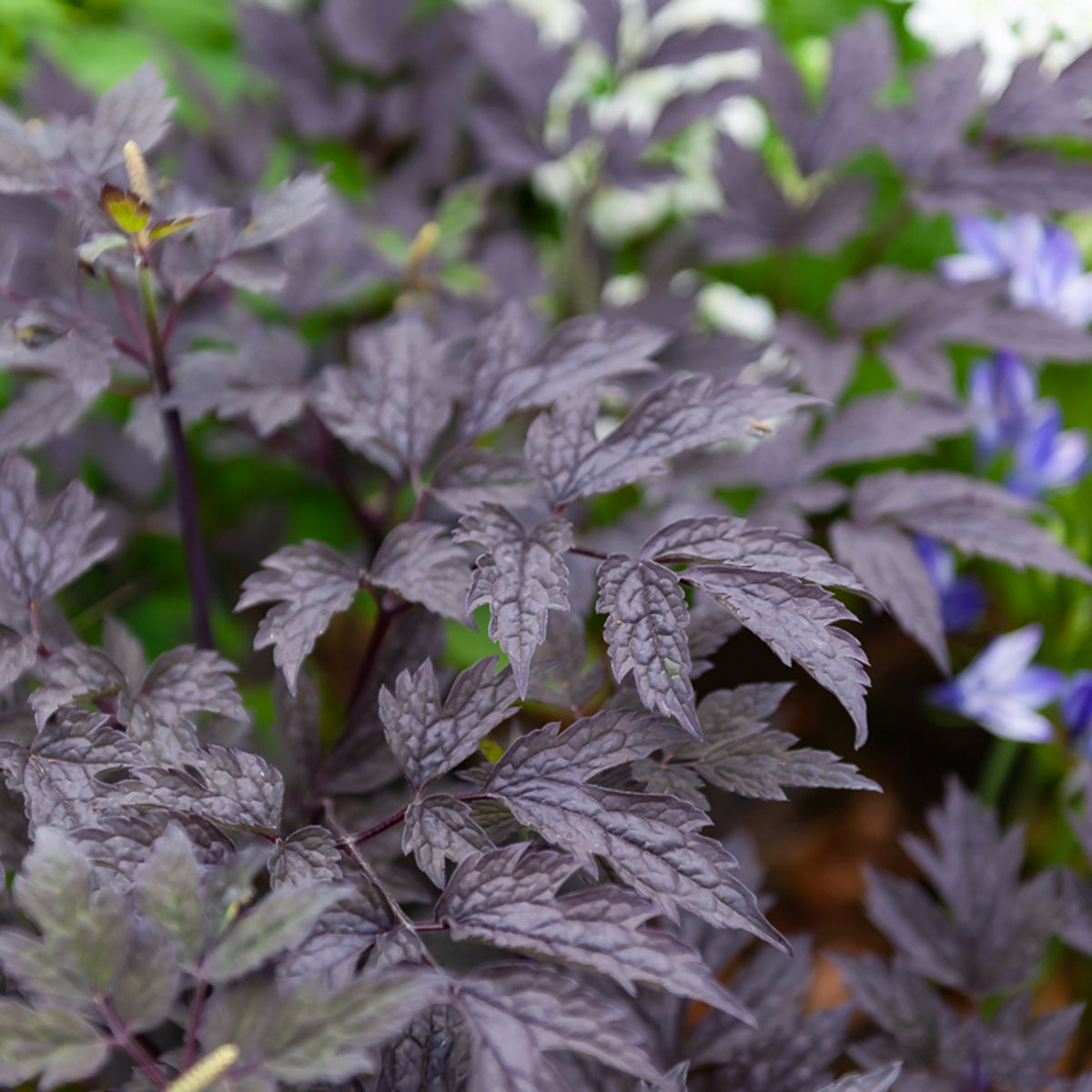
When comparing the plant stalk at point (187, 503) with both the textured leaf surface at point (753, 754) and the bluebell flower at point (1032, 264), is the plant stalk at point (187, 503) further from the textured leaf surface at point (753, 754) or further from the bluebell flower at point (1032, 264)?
the bluebell flower at point (1032, 264)

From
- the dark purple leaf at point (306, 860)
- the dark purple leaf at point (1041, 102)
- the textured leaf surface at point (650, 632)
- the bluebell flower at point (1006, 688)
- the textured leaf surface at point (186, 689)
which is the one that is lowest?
the bluebell flower at point (1006, 688)

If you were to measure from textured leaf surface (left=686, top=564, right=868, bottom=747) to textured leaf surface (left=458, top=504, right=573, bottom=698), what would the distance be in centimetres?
8

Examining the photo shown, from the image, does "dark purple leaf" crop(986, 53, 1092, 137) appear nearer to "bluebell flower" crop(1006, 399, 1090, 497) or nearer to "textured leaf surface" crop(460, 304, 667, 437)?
"bluebell flower" crop(1006, 399, 1090, 497)

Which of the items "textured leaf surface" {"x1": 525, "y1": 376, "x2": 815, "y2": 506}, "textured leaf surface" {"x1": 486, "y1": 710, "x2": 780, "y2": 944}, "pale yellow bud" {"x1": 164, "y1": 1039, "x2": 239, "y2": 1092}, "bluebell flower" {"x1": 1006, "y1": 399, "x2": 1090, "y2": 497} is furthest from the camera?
"bluebell flower" {"x1": 1006, "y1": 399, "x2": 1090, "y2": 497}

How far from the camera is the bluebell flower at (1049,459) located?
107cm

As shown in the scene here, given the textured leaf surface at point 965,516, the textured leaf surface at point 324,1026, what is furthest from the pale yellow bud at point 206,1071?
the textured leaf surface at point 965,516

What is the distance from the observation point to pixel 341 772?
69 centimetres

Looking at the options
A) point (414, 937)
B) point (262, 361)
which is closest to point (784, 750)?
point (414, 937)

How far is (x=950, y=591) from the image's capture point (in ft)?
3.67

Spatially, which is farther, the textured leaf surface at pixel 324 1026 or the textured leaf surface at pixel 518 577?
the textured leaf surface at pixel 518 577

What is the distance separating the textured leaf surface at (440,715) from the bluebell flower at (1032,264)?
0.76m

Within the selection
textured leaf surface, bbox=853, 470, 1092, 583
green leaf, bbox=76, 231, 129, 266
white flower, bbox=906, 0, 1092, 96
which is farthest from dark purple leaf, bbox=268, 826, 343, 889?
white flower, bbox=906, 0, 1092, 96

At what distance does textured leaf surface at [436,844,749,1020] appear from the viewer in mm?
470

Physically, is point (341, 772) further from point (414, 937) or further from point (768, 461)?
point (768, 461)
